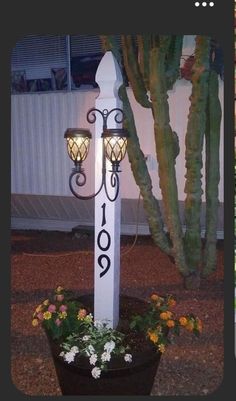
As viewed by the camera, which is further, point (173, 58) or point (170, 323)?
point (173, 58)

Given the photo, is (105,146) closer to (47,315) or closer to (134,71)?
(47,315)

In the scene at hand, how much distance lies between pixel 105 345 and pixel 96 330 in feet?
0.44

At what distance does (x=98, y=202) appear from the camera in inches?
63.5

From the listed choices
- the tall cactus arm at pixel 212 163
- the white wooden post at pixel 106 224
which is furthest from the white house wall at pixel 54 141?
the white wooden post at pixel 106 224

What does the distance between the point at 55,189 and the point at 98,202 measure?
5.91 feet

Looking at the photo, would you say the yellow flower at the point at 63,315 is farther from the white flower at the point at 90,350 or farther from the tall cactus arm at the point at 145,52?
the tall cactus arm at the point at 145,52

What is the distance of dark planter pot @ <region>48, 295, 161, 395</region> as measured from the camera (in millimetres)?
1425

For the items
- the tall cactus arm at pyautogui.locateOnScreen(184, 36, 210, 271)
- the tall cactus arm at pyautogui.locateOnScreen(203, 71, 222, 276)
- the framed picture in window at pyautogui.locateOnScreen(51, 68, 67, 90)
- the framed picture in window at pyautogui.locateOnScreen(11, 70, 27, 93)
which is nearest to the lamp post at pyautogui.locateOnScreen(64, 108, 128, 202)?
the tall cactus arm at pyautogui.locateOnScreen(184, 36, 210, 271)

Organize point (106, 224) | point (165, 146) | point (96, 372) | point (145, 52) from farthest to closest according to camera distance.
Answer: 1. point (145, 52)
2. point (165, 146)
3. point (106, 224)
4. point (96, 372)

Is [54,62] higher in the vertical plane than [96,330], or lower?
higher

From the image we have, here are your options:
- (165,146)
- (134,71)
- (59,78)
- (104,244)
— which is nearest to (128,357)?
(104,244)

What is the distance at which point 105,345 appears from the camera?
1462 mm

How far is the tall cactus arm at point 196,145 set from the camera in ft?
6.95

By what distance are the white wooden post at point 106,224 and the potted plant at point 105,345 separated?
0.07 meters
